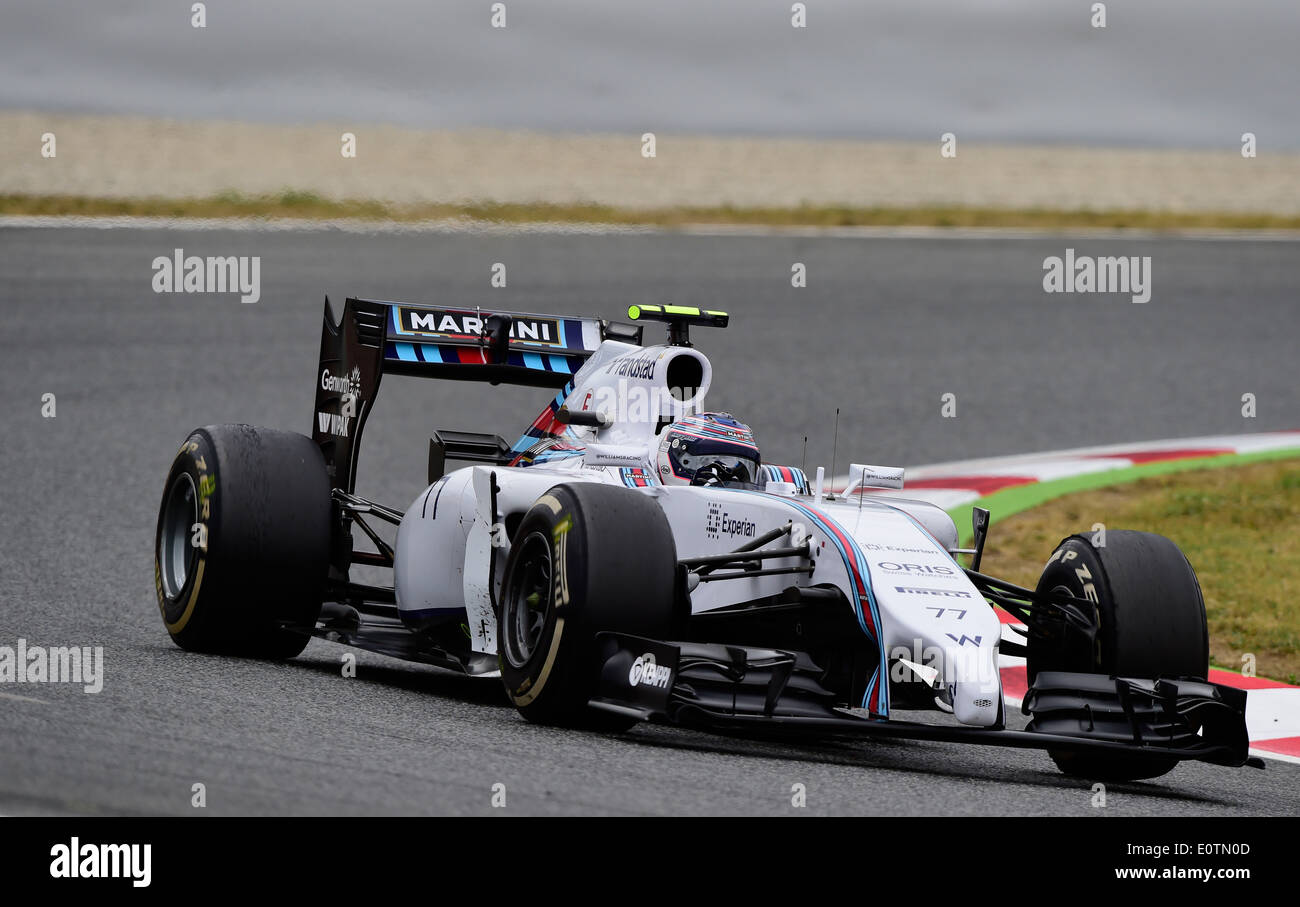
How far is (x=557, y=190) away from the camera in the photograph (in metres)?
25.5

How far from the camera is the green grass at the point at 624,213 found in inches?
778

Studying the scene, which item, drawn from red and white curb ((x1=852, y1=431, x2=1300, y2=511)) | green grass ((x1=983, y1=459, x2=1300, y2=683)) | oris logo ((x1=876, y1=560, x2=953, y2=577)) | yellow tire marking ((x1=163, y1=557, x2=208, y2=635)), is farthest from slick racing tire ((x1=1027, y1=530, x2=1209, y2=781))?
red and white curb ((x1=852, y1=431, x2=1300, y2=511))

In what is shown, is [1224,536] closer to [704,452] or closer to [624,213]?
[704,452]

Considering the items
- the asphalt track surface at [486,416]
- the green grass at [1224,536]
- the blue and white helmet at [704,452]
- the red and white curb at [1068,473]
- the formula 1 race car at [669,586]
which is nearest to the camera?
the asphalt track surface at [486,416]

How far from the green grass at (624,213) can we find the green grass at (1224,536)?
6.67 metres

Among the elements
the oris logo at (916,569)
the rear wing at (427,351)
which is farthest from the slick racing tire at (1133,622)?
the rear wing at (427,351)

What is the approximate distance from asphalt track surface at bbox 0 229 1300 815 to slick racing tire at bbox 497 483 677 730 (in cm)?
18

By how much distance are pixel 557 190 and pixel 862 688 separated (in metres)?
19.2

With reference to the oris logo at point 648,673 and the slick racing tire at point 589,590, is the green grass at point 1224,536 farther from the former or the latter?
the oris logo at point 648,673

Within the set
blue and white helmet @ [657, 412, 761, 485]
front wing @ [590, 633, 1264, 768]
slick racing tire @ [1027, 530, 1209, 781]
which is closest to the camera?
front wing @ [590, 633, 1264, 768]

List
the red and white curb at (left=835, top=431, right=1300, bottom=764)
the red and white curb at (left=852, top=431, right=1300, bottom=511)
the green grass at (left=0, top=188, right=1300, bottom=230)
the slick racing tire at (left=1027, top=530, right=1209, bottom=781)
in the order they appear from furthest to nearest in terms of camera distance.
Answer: the green grass at (left=0, top=188, right=1300, bottom=230)
the red and white curb at (left=852, top=431, right=1300, bottom=511)
the red and white curb at (left=835, top=431, right=1300, bottom=764)
the slick racing tire at (left=1027, top=530, right=1209, bottom=781)

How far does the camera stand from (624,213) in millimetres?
28922

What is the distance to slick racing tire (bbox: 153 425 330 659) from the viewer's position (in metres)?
8.45

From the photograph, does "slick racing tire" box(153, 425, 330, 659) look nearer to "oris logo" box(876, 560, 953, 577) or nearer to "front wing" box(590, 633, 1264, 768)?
"front wing" box(590, 633, 1264, 768)
